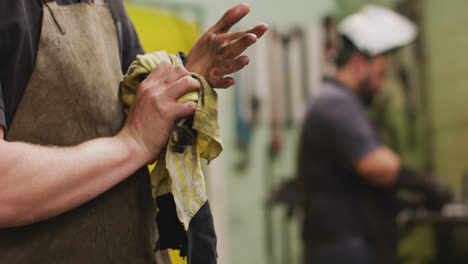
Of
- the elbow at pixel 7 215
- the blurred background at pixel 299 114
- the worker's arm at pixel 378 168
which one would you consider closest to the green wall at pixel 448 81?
the blurred background at pixel 299 114

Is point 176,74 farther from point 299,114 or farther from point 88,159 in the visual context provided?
point 299,114

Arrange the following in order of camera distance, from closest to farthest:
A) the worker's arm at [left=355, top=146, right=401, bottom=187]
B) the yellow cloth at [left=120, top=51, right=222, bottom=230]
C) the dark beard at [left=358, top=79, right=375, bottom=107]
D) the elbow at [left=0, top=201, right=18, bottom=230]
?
the elbow at [left=0, top=201, right=18, bottom=230]
the yellow cloth at [left=120, top=51, right=222, bottom=230]
the worker's arm at [left=355, top=146, right=401, bottom=187]
the dark beard at [left=358, top=79, right=375, bottom=107]

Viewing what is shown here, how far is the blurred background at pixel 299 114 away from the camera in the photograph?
9.05ft

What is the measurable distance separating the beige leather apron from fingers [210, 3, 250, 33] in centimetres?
18

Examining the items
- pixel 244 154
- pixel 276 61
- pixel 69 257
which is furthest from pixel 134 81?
pixel 276 61

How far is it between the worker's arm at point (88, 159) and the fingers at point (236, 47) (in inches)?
2.1

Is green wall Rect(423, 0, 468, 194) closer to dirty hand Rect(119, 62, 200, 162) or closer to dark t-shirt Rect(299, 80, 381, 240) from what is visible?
dark t-shirt Rect(299, 80, 381, 240)

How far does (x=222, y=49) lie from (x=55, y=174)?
0.26 meters

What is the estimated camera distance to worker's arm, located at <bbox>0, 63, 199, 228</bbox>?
0.51 meters

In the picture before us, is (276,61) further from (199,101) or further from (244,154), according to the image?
(199,101)

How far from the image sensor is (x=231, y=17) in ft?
1.95

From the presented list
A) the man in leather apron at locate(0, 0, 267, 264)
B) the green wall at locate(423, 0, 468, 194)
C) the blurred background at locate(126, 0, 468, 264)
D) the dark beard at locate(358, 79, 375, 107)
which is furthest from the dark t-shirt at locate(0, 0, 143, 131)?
the green wall at locate(423, 0, 468, 194)

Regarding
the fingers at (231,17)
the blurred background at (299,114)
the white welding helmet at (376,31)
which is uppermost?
the fingers at (231,17)

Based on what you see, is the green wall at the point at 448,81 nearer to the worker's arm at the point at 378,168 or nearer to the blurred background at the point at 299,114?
the blurred background at the point at 299,114
